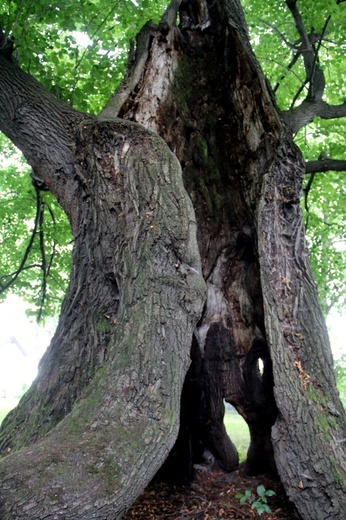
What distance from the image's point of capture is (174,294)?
2.95 meters

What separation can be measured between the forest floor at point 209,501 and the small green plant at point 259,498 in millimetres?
49

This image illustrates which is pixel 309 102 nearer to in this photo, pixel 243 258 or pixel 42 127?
pixel 243 258

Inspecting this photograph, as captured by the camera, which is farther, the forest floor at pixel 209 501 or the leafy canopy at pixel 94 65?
the leafy canopy at pixel 94 65

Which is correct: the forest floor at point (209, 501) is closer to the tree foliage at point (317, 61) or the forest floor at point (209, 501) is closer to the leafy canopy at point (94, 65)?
the leafy canopy at point (94, 65)

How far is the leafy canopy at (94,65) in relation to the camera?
5.94m

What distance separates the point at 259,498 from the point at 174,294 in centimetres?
172

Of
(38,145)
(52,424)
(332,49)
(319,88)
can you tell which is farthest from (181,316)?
(332,49)

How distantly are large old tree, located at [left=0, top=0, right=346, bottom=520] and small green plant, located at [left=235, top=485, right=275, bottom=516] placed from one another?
210 millimetres

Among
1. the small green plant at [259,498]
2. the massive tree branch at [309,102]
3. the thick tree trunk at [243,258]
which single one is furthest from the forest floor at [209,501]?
the massive tree branch at [309,102]

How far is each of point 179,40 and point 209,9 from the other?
543 mm

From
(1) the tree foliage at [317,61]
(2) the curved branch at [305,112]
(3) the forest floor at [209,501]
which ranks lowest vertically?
(3) the forest floor at [209,501]

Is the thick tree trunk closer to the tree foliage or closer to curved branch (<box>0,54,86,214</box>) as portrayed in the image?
curved branch (<box>0,54,86,214</box>)

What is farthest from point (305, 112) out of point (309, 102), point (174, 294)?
point (174, 294)

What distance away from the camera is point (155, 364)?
260 centimetres
